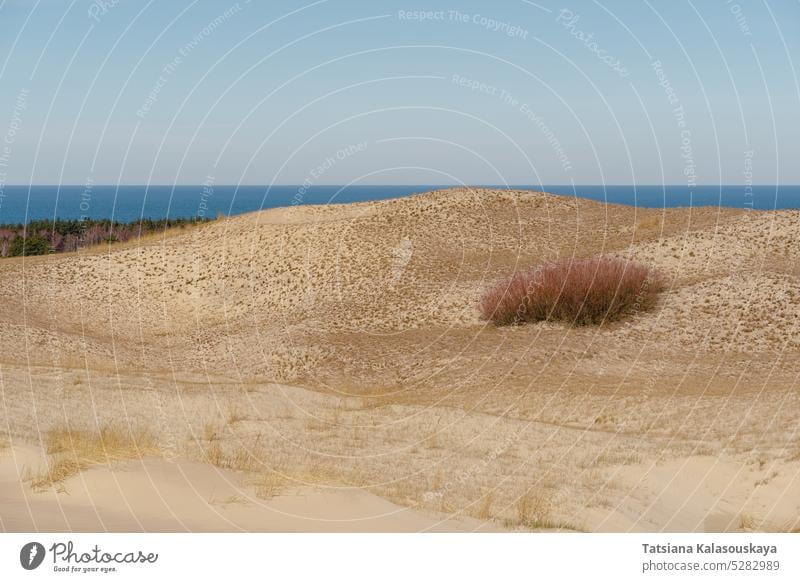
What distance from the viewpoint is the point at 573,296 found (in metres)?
22.5

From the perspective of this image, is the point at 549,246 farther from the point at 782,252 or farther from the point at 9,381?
the point at 9,381

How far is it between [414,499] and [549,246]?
73.2 ft

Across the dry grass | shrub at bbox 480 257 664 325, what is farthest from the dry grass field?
shrub at bbox 480 257 664 325

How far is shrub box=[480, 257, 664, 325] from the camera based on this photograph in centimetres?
2247

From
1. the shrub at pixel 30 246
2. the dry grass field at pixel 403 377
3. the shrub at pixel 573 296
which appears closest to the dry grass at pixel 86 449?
the dry grass field at pixel 403 377

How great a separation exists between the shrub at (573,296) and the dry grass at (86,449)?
42.5 feet

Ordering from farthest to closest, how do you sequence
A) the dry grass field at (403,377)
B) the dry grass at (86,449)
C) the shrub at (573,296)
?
the shrub at (573,296), the dry grass field at (403,377), the dry grass at (86,449)

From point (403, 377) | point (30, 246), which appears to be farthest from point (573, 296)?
point (30, 246)

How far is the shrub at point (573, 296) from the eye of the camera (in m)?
22.5

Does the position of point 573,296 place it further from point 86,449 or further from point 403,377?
point 86,449

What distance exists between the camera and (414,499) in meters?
9.35

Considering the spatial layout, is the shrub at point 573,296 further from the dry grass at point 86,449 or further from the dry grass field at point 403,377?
the dry grass at point 86,449

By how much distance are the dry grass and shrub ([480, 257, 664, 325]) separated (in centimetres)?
1295

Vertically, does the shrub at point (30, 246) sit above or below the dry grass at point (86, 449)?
above
